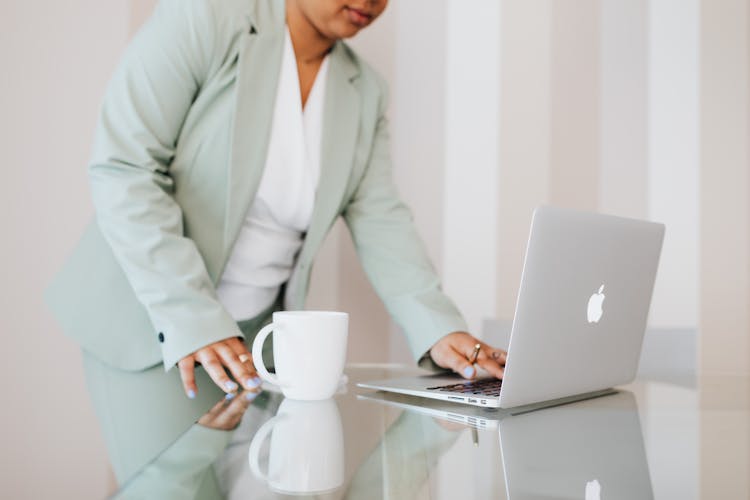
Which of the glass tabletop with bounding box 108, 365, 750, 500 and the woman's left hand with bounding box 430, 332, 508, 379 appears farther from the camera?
the woman's left hand with bounding box 430, 332, 508, 379

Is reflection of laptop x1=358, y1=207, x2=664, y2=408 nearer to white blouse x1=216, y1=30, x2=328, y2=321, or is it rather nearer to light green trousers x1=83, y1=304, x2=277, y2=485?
light green trousers x1=83, y1=304, x2=277, y2=485

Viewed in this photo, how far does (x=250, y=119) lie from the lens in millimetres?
1181

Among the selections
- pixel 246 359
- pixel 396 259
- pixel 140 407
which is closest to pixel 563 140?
pixel 396 259

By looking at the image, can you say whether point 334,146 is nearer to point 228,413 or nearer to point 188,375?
point 188,375

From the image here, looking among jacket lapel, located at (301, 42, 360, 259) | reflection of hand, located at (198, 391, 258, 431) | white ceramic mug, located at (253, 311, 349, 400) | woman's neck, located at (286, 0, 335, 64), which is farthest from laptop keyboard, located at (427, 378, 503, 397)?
woman's neck, located at (286, 0, 335, 64)

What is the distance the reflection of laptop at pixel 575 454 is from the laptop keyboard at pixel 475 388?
0.05 metres

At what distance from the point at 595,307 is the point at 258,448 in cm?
48

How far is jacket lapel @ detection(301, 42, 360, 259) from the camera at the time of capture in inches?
50.9

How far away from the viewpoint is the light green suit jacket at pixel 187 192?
1000 mm

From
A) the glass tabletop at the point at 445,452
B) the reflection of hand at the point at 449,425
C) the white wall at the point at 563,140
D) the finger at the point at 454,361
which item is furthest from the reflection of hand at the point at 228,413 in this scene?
the white wall at the point at 563,140

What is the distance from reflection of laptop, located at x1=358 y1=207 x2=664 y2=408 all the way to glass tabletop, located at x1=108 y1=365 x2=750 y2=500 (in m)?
0.03

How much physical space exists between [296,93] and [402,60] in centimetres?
67

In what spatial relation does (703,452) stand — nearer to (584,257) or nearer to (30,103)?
(584,257)

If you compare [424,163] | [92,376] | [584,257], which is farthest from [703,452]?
[424,163]
